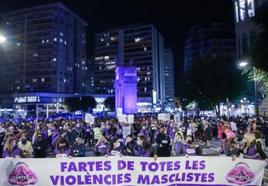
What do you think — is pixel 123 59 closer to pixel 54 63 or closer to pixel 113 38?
pixel 113 38

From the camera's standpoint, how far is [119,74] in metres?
107

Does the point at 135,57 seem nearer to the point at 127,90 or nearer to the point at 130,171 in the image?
the point at 127,90

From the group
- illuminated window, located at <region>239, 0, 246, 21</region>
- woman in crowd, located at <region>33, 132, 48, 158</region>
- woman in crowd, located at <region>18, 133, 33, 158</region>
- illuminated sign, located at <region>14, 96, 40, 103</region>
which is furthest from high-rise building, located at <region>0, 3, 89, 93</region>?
woman in crowd, located at <region>18, 133, 33, 158</region>

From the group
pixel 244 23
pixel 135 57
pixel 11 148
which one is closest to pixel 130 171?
pixel 11 148

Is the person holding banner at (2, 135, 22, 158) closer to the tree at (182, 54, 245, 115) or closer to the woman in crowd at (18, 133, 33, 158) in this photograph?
the woman in crowd at (18, 133, 33, 158)

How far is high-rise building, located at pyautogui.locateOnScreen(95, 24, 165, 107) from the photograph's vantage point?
18100 centimetres

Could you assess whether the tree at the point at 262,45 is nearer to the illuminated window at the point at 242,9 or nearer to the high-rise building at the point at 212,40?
the illuminated window at the point at 242,9

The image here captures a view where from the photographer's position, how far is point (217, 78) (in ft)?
198

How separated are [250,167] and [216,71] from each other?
5063 cm

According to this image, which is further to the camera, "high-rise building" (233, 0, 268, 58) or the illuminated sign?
the illuminated sign

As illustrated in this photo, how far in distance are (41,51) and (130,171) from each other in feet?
521

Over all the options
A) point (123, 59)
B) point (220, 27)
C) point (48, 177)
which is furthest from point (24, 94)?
point (48, 177)

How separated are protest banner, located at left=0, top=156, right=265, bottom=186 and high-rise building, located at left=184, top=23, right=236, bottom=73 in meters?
153

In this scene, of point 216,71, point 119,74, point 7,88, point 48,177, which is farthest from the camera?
point 7,88
